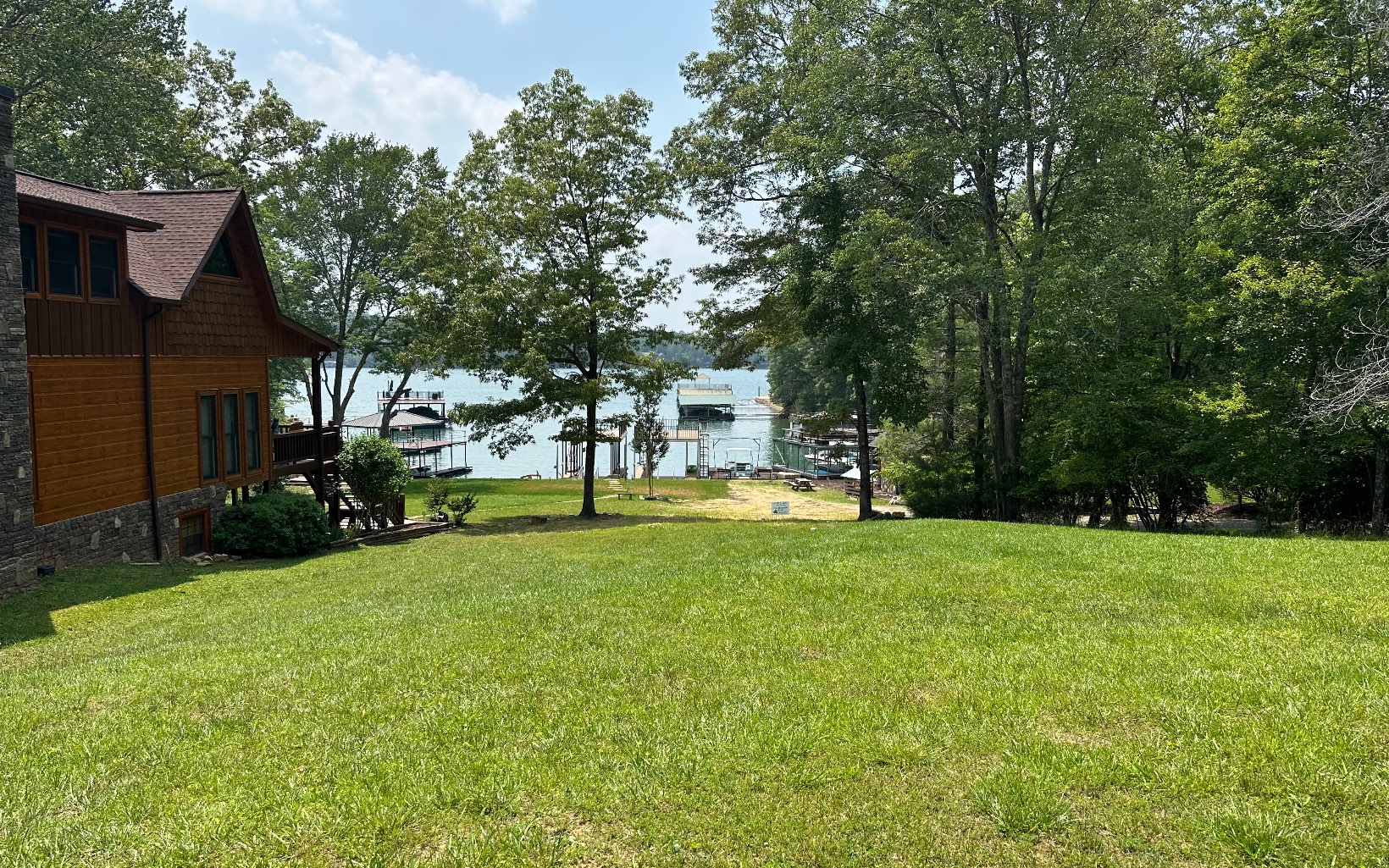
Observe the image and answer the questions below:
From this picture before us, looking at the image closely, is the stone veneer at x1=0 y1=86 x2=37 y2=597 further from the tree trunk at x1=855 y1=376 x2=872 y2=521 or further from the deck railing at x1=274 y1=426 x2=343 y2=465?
the tree trunk at x1=855 y1=376 x2=872 y2=521

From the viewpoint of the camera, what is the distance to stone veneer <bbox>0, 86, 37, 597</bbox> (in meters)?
11.2

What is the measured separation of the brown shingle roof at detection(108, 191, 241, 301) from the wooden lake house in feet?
0.13

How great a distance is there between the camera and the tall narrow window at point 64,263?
43.4ft

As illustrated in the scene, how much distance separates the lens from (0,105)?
11.5 metres

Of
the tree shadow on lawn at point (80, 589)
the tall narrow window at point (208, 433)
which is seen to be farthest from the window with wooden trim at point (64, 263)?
the tree shadow on lawn at point (80, 589)

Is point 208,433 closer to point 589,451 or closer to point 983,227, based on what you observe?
point 589,451

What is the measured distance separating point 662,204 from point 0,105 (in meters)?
17.1

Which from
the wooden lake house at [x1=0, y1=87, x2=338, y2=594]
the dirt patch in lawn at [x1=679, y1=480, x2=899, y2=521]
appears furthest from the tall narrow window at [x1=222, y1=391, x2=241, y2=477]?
the dirt patch in lawn at [x1=679, y1=480, x2=899, y2=521]

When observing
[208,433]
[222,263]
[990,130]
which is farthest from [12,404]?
[990,130]

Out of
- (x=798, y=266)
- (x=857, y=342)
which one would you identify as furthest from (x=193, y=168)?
(x=857, y=342)

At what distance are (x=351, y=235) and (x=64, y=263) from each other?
2540 cm

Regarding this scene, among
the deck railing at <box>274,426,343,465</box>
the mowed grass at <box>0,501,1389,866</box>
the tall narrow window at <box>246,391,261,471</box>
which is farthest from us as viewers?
the deck railing at <box>274,426,343,465</box>

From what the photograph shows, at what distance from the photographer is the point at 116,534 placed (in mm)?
14359

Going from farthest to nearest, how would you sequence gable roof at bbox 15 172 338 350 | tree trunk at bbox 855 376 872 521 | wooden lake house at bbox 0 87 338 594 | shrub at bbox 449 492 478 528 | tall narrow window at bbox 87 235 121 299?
tree trunk at bbox 855 376 872 521
shrub at bbox 449 492 478 528
gable roof at bbox 15 172 338 350
tall narrow window at bbox 87 235 121 299
wooden lake house at bbox 0 87 338 594
